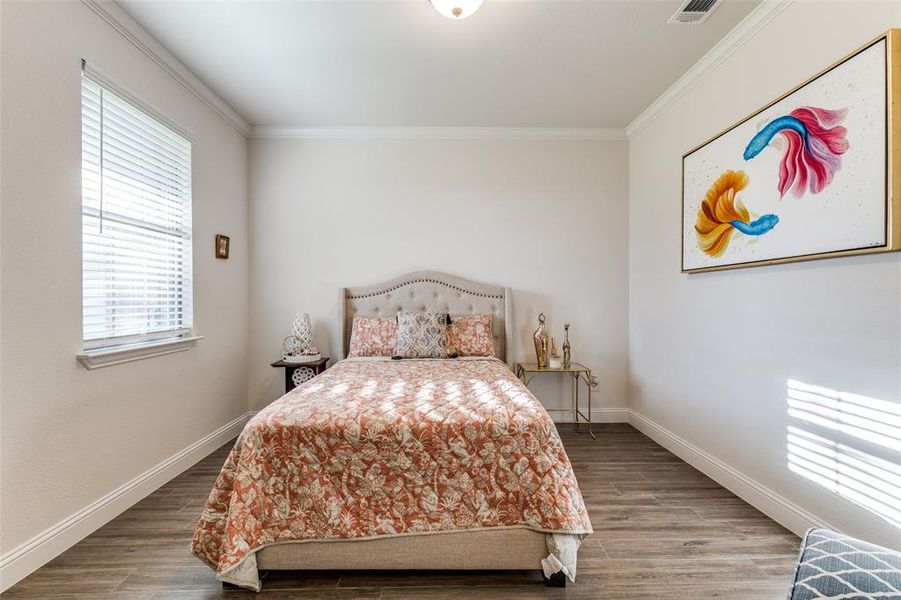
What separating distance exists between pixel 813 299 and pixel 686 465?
1542 millimetres

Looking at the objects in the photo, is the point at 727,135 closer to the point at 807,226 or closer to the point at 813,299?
the point at 807,226

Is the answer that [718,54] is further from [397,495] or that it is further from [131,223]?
[131,223]

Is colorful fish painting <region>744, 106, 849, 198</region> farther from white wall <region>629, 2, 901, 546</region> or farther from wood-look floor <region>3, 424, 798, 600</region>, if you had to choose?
wood-look floor <region>3, 424, 798, 600</region>

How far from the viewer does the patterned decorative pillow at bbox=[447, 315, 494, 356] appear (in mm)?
3498

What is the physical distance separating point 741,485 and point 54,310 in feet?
12.7

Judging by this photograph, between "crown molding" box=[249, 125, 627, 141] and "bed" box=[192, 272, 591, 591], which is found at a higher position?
"crown molding" box=[249, 125, 627, 141]

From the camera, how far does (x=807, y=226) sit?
199 centimetres

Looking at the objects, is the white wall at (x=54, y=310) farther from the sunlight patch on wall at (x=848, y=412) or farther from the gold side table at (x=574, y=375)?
the sunlight patch on wall at (x=848, y=412)

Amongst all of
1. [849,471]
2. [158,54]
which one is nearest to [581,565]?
[849,471]

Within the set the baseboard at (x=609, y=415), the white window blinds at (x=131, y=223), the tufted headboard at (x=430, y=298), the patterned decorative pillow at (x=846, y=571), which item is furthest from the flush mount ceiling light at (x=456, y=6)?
the baseboard at (x=609, y=415)

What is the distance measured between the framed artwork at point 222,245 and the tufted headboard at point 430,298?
1035 millimetres

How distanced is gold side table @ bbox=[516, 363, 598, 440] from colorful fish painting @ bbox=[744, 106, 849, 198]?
2.00 m

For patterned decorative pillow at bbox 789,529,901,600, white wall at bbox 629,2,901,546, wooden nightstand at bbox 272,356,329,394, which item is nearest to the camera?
patterned decorative pillow at bbox 789,529,901,600

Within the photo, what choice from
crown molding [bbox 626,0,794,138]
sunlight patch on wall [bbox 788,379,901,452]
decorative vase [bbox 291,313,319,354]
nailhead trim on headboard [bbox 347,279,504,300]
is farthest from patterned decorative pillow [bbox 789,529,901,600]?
decorative vase [bbox 291,313,319,354]
